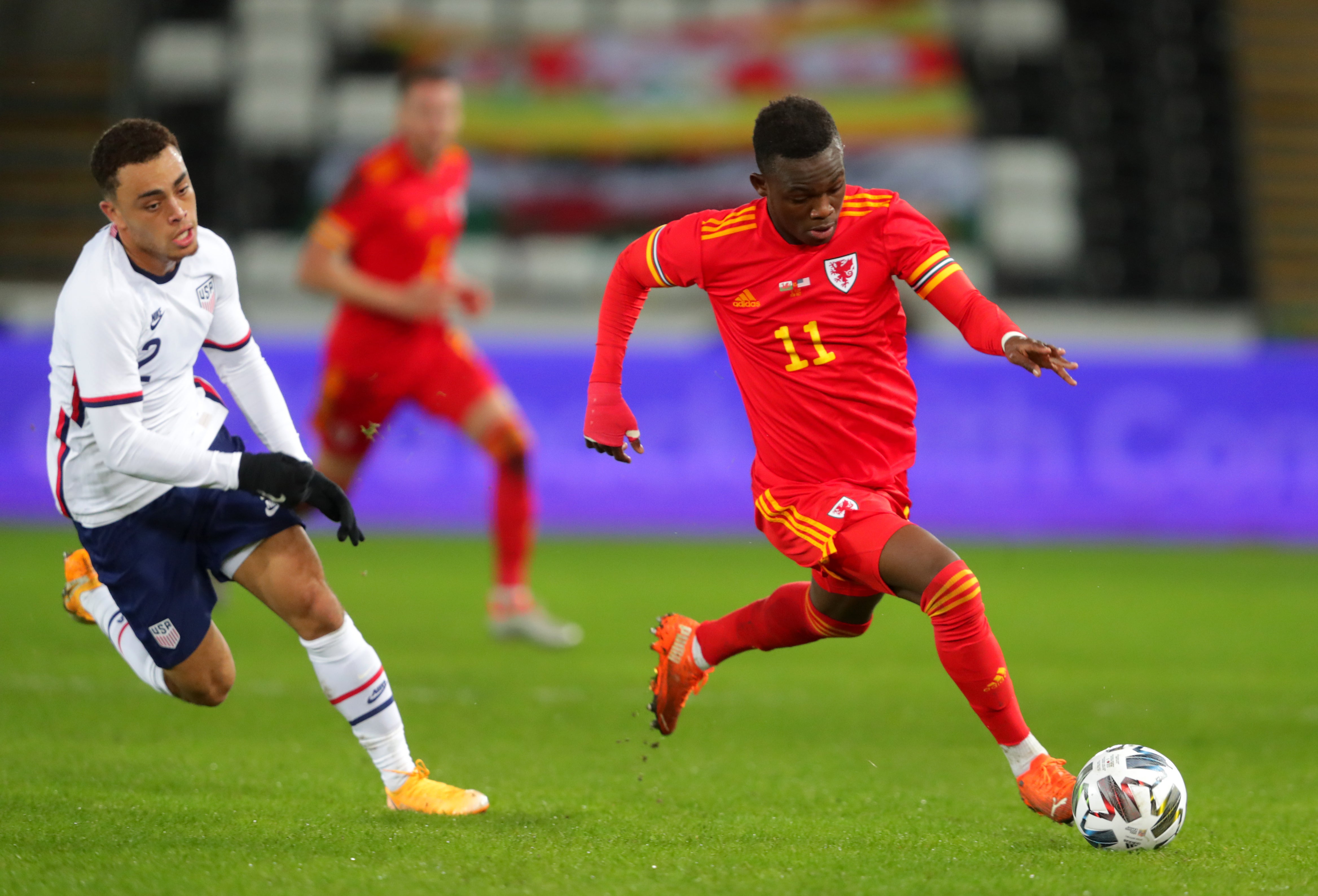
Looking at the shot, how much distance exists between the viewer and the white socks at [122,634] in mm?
4426

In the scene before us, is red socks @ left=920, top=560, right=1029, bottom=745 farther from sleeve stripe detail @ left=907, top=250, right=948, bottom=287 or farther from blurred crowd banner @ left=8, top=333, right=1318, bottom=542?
blurred crowd banner @ left=8, top=333, right=1318, bottom=542

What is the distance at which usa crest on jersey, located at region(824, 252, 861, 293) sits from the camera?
13.8 ft

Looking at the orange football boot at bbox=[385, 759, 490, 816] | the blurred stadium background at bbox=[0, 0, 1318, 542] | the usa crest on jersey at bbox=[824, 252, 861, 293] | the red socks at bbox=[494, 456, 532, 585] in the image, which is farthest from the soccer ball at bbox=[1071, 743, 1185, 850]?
the blurred stadium background at bbox=[0, 0, 1318, 542]

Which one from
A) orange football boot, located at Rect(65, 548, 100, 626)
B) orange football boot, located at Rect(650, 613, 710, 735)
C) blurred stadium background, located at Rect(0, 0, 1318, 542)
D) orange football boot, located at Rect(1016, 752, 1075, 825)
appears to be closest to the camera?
orange football boot, located at Rect(1016, 752, 1075, 825)

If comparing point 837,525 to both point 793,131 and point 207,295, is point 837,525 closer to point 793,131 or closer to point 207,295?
point 793,131

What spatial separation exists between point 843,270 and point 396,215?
151 inches

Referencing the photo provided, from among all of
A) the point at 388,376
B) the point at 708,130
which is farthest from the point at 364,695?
the point at 708,130

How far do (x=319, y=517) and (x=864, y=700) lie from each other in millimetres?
4069

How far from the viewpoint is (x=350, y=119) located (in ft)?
55.6

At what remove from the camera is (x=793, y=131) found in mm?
3955

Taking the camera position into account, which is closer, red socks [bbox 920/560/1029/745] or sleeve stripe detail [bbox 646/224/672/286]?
red socks [bbox 920/560/1029/745]

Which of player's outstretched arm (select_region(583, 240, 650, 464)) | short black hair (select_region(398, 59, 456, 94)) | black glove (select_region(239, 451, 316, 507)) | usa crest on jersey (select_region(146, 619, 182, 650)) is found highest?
short black hair (select_region(398, 59, 456, 94))

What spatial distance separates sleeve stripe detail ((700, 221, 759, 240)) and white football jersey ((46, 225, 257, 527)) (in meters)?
1.30

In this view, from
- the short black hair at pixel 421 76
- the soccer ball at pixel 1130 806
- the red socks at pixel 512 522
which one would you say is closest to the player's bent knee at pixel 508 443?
the red socks at pixel 512 522
